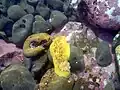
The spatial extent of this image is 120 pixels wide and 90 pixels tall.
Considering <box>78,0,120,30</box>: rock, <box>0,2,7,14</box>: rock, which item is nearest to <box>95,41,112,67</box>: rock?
<box>78,0,120,30</box>: rock

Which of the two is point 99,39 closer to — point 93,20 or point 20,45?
point 93,20

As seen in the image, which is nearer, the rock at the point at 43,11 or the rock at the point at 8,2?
the rock at the point at 43,11

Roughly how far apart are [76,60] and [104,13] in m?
0.82

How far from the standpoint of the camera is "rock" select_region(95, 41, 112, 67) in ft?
10.3

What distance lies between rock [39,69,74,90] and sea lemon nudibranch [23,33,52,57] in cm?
42

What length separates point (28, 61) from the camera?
3404 mm

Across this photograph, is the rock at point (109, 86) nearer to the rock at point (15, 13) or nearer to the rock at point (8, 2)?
the rock at point (15, 13)

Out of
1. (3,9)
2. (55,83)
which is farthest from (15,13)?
(55,83)

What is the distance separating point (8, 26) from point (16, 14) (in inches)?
11.4

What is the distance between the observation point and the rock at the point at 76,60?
3.04 meters

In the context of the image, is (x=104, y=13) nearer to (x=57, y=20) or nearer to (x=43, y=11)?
(x=57, y=20)

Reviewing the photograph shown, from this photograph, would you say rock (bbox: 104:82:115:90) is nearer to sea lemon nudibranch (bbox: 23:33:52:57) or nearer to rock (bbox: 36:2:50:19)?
sea lemon nudibranch (bbox: 23:33:52:57)

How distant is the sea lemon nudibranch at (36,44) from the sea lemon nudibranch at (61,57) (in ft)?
0.87

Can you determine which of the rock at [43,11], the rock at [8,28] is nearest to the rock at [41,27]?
the rock at [43,11]
